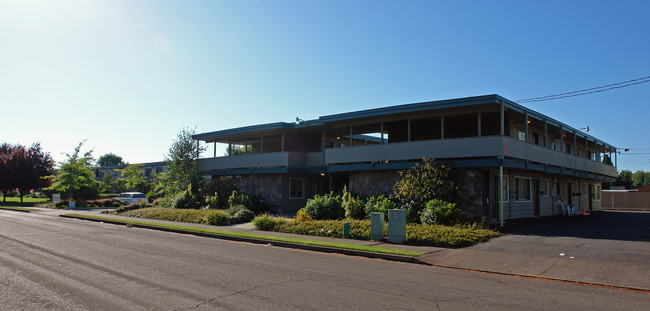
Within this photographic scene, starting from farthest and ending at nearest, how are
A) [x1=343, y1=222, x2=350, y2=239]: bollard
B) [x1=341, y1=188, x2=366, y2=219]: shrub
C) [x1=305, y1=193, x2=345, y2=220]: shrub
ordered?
1. [x1=305, y1=193, x2=345, y2=220]: shrub
2. [x1=341, y1=188, x2=366, y2=219]: shrub
3. [x1=343, y1=222, x2=350, y2=239]: bollard

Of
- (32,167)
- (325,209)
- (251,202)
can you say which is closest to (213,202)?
(251,202)

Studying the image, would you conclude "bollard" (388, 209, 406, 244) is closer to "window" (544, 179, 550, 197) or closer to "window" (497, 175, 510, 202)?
"window" (497, 175, 510, 202)

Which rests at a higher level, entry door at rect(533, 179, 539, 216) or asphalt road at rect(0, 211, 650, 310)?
entry door at rect(533, 179, 539, 216)

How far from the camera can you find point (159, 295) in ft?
22.4

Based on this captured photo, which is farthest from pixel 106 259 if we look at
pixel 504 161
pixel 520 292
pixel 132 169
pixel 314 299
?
pixel 132 169

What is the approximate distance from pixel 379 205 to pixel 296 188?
9.74 metres

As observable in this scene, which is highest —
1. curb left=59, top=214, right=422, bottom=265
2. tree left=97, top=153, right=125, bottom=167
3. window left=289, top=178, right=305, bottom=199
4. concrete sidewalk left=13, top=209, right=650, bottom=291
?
tree left=97, top=153, right=125, bottom=167

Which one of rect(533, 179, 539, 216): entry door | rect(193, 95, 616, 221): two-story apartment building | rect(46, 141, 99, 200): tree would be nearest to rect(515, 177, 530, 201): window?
rect(193, 95, 616, 221): two-story apartment building

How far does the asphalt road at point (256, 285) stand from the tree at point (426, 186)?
284 inches

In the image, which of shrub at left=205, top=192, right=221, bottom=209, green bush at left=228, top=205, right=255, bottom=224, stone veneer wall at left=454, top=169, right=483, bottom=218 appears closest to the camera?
stone veneer wall at left=454, top=169, right=483, bottom=218

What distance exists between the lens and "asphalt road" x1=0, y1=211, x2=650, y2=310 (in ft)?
21.1

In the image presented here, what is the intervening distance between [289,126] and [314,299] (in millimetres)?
19925

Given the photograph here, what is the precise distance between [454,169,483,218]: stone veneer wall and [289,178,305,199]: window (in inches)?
458

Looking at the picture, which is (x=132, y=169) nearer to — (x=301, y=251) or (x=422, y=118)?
(x=422, y=118)
